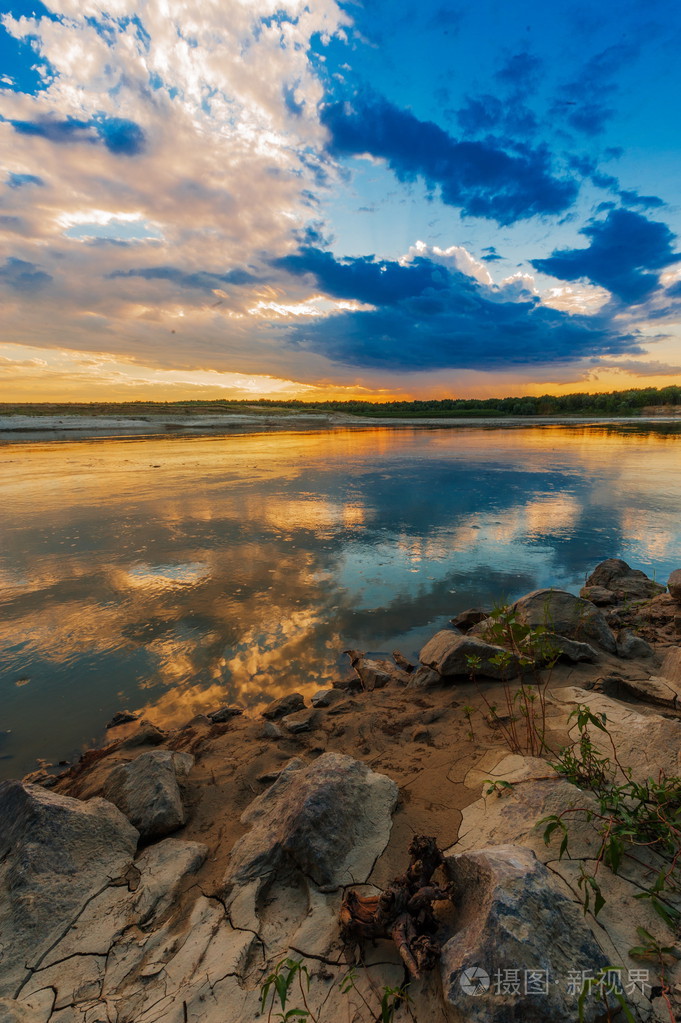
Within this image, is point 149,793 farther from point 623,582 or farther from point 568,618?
point 623,582

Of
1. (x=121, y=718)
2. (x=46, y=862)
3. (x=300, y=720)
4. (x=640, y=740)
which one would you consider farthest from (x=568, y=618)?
(x=46, y=862)

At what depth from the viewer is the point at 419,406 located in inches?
5187

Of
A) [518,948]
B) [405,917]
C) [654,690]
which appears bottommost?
[654,690]

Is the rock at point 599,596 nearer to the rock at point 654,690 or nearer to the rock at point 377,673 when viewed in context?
the rock at point 654,690

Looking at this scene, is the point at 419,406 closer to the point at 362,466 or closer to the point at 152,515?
the point at 362,466

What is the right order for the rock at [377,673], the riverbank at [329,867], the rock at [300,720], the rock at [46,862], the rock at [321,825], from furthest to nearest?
1. the rock at [377,673]
2. the rock at [300,720]
3. the rock at [321,825]
4. the rock at [46,862]
5. the riverbank at [329,867]

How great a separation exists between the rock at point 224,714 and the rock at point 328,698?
103 centimetres

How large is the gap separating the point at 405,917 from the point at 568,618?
5.53 metres

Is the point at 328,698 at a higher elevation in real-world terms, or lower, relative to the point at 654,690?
lower

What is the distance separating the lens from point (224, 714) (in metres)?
5.73

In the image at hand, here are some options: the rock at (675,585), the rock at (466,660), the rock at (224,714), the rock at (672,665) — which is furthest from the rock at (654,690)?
the rock at (224,714)

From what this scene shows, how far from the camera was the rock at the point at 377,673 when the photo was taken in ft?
21.0

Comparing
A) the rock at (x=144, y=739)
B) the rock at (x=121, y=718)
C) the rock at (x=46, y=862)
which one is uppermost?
the rock at (x=46, y=862)

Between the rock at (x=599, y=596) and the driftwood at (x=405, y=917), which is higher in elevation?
the driftwood at (x=405, y=917)
